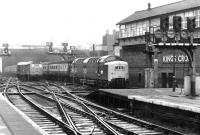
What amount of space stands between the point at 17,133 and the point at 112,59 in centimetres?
2140

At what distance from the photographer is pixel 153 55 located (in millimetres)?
32031

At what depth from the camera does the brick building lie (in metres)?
31.2

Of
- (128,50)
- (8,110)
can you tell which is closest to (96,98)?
(8,110)

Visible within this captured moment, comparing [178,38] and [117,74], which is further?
[117,74]

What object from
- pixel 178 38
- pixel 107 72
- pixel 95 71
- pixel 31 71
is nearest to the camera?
pixel 178 38

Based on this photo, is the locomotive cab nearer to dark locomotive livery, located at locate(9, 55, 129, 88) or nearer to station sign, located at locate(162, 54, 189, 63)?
dark locomotive livery, located at locate(9, 55, 129, 88)

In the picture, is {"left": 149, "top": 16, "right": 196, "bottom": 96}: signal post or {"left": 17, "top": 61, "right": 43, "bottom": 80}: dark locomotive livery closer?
{"left": 149, "top": 16, "right": 196, "bottom": 96}: signal post

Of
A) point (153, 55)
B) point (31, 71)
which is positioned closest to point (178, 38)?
point (153, 55)

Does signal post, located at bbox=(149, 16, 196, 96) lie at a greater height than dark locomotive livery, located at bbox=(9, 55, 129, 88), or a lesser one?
greater

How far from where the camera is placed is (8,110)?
14648mm

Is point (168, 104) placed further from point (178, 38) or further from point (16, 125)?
point (16, 125)

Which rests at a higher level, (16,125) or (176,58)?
(176,58)

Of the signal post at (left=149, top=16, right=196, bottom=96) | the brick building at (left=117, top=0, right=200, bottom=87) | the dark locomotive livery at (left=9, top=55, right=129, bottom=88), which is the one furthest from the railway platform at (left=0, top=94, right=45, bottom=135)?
the brick building at (left=117, top=0, right=200, bottom=87)

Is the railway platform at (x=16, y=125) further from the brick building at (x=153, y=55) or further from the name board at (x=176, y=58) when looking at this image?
the name board at (x=176, y=58)
